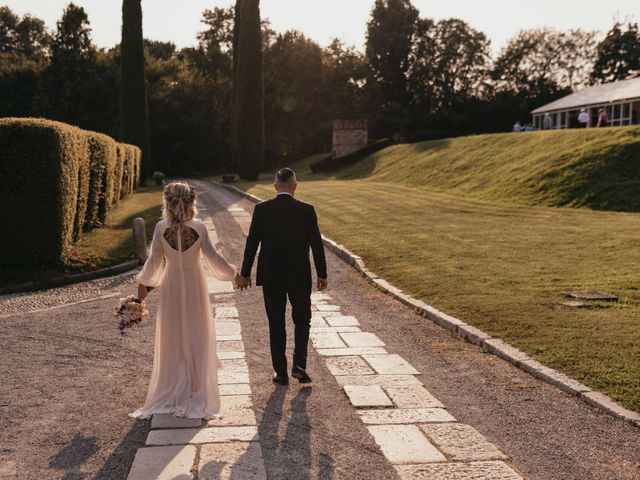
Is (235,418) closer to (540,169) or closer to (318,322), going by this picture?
(318,322)

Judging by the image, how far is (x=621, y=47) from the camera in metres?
70.0

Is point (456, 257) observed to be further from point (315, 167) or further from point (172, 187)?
point (315, 167)

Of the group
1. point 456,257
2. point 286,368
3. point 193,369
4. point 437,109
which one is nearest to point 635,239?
point 456,257

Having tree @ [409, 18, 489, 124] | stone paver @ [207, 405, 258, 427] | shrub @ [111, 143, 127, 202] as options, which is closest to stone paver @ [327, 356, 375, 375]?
stone paver @ [207, 405, 258, 427]

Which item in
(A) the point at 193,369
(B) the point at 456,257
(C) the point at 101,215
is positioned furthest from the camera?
(C) the point at 101,215

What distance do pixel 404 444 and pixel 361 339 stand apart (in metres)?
3.37

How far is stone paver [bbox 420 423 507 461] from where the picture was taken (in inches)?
186

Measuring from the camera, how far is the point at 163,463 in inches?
180

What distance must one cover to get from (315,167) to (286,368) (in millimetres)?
43526

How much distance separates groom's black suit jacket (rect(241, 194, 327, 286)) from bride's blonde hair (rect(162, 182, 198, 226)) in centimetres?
89

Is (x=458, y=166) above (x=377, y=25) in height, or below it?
below

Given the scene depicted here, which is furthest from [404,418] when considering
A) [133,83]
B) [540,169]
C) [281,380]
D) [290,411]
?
[133,83]

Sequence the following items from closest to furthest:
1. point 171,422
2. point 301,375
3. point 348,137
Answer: point 171,422 → point 301,375 → point 348,137

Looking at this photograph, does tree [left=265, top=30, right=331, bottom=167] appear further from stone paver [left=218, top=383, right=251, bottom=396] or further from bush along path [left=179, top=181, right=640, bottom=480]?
stone paver [left=218, top=383, right=251, bottom=396]
